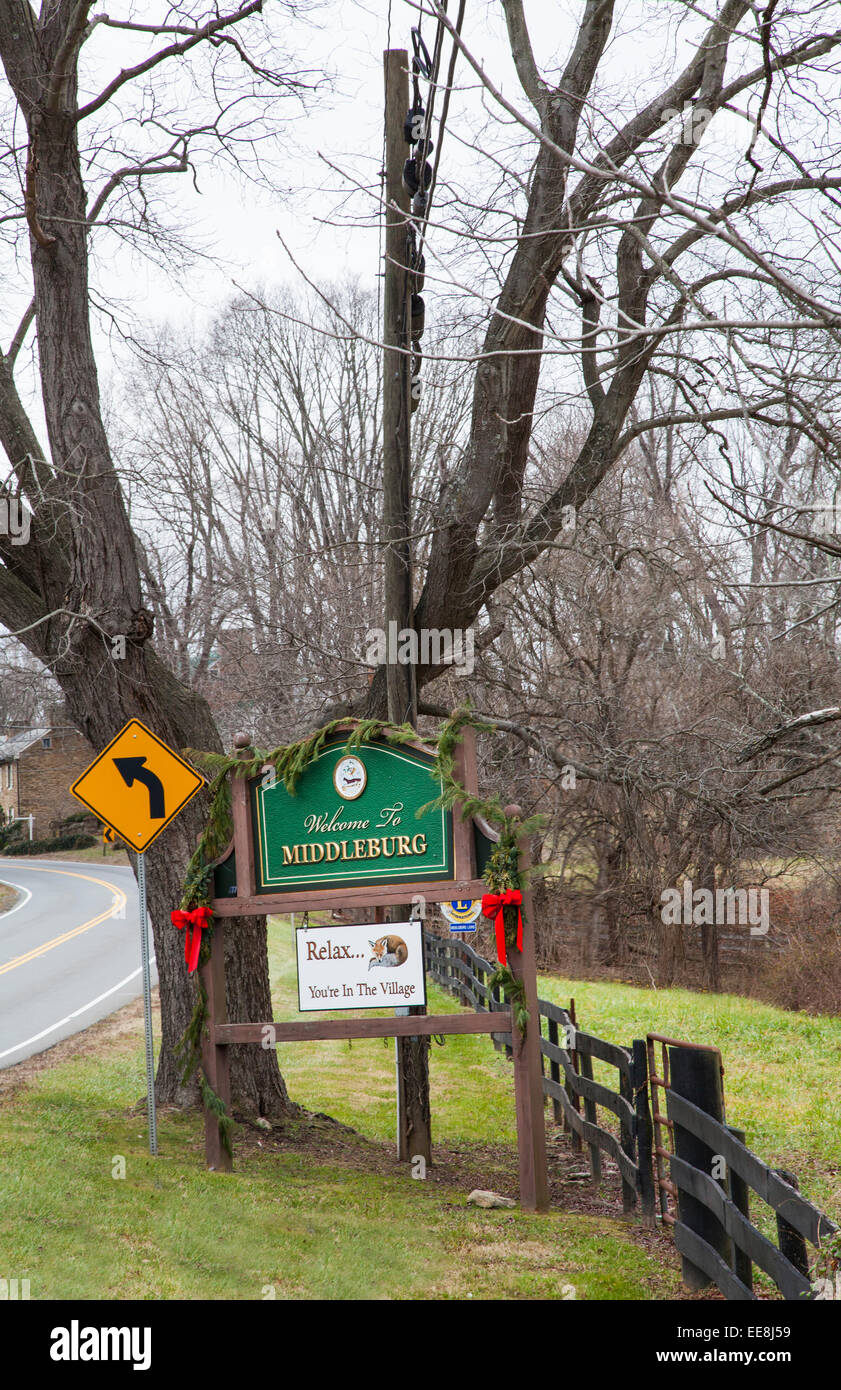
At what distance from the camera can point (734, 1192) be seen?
5121 millimetres

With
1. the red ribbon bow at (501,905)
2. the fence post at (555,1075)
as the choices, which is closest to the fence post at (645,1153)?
the red ribbon bow at (501,905)

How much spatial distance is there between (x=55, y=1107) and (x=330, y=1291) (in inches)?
180

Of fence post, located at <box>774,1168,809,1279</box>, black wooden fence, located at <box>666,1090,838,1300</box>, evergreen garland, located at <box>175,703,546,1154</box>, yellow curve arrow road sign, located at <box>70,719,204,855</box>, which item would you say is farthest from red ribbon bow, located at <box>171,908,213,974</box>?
fence post, located at <box>774,1168,809,1279</box>

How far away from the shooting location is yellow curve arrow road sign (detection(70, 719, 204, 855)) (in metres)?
8.01

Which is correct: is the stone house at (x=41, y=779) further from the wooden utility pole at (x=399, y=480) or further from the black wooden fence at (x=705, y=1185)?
the black wooden fence at (x=705, y=1185)

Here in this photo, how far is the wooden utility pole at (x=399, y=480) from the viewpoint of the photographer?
8641 mm

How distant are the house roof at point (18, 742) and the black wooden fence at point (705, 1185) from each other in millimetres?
57611

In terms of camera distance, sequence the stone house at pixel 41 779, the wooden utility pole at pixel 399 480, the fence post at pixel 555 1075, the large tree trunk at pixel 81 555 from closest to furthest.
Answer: the wooden utility pole at pixel 399 480 → the large tree trunk at pixel 81 555 → the fence post at pixel 555 1075 → the stone house at pixel 41 779

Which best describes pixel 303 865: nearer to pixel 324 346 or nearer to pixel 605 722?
pixel 605 722

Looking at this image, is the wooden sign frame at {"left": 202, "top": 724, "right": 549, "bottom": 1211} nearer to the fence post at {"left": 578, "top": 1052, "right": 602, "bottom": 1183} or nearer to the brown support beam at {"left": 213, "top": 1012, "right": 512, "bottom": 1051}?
the brown support beam at {"left": 213, "top": 1012, "right": 512, "bottom": 1051}

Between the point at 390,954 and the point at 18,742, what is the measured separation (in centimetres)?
6257

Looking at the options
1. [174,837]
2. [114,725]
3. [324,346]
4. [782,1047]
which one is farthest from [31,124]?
[324,346]

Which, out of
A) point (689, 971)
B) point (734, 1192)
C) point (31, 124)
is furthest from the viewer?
point (689, 971)

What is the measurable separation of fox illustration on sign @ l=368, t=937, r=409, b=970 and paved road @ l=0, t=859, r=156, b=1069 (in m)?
7.82
